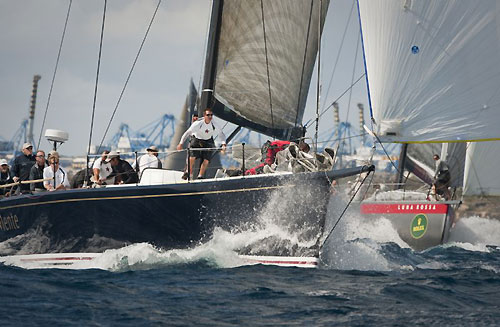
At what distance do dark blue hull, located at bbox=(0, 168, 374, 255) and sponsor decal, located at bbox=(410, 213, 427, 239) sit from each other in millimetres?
8549

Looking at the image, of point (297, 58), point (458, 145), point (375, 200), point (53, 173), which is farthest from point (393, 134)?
point (458, 145)

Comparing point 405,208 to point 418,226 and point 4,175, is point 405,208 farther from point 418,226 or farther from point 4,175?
point 4,175

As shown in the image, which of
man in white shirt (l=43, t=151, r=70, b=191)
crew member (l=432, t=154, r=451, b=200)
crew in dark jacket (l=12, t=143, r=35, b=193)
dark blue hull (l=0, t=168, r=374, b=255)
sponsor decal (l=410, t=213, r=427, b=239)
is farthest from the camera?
crew member (l=432, t=154, r=451, b=200)

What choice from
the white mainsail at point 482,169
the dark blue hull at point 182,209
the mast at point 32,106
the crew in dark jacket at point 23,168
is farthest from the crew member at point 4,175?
the mast at point 32,106

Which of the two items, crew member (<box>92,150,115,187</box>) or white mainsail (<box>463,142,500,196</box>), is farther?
white mainsail (<box>463,142,500,196</box>)

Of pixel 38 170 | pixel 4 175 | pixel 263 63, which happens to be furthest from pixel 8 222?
pixel 263 63

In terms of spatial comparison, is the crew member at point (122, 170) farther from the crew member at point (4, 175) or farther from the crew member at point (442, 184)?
the crew member at point (442, 184)

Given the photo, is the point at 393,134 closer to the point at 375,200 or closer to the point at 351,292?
the point at 351,292

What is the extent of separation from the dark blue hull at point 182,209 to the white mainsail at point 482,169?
1236cm

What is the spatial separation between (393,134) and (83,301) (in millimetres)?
→ 5075

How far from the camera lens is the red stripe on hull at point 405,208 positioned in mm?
16969

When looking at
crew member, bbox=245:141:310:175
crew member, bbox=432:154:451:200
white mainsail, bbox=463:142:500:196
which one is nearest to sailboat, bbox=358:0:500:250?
crew member, bbox=245:141:310:175

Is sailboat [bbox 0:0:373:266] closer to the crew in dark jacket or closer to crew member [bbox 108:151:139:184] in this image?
the crew in dark jacket

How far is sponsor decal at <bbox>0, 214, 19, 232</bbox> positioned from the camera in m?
10.7
